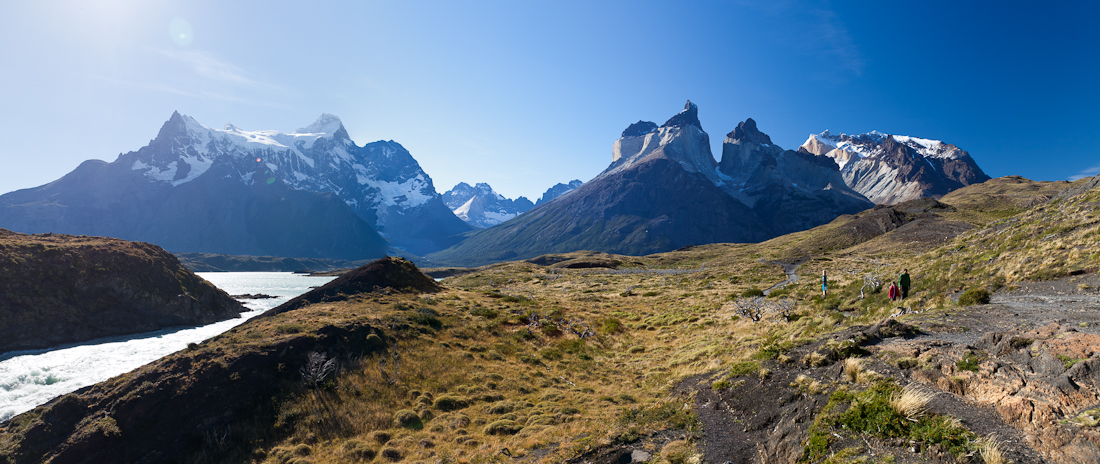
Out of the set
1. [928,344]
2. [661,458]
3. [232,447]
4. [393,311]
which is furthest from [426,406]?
[928,344]

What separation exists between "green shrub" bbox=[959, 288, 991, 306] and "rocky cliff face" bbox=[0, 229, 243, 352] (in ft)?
244

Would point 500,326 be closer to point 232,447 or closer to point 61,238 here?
point 232,447

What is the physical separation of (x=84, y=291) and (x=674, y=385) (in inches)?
A: 2542

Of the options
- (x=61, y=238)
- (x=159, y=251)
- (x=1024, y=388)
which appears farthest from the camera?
(x=159, y=251)

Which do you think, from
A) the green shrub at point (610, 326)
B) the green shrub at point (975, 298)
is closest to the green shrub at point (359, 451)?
the green shrub at point (610, 326)

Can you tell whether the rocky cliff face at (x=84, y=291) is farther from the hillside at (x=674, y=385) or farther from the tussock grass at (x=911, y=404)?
the tussock grass at (x=911, y=404)

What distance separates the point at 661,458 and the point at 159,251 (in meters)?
75.0

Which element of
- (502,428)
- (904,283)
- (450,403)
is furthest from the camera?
(904,283)

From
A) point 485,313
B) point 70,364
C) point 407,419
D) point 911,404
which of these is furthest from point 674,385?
point 70,364

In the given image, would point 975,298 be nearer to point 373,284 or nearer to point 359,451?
point 359,451

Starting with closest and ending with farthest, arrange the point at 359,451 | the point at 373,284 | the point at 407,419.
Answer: the point at 359,451 → the point at 407,419 → the point at 373,284

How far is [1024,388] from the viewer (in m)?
8.21

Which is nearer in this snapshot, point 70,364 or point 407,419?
point 407,419

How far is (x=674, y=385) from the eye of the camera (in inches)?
754
